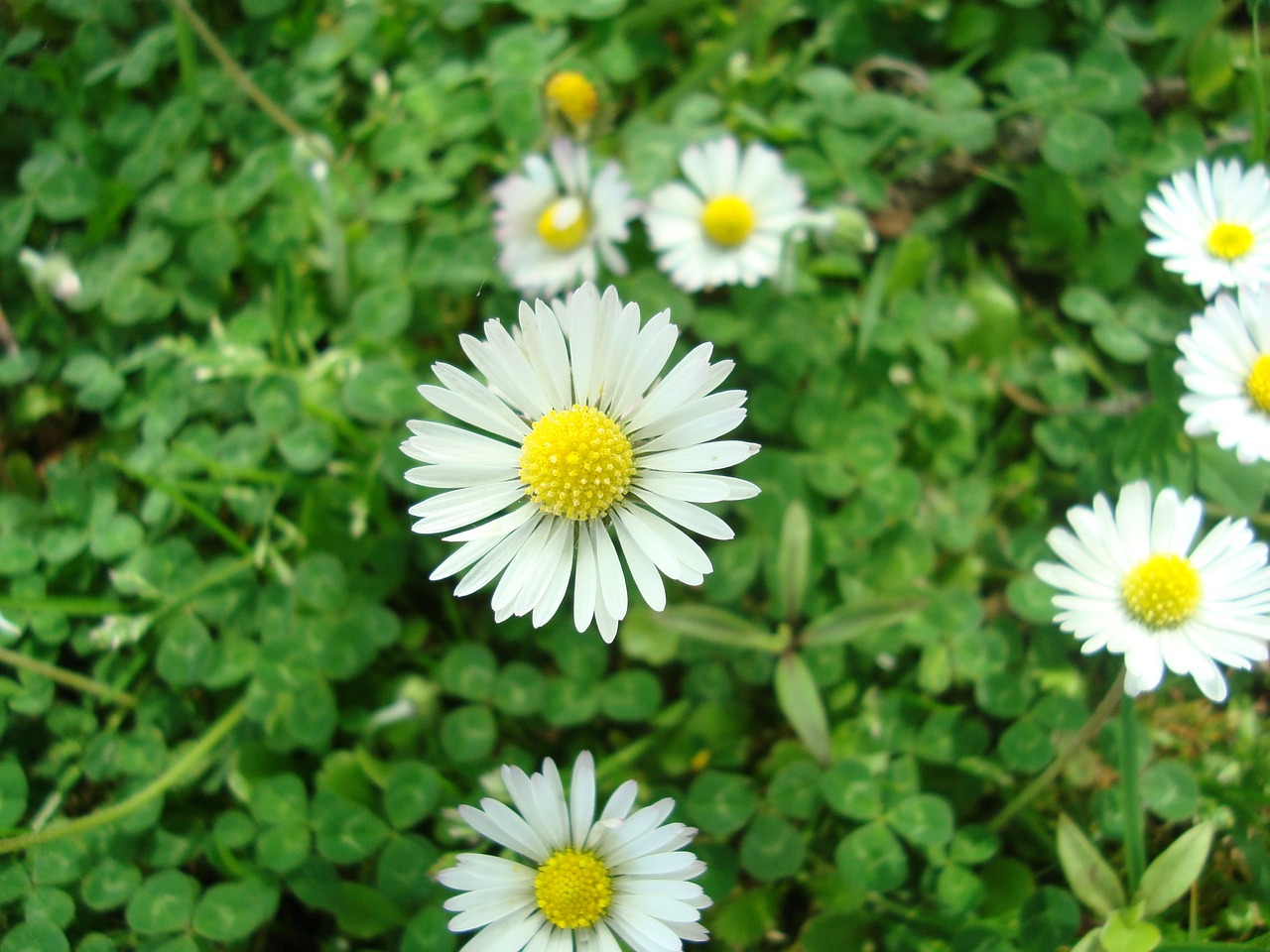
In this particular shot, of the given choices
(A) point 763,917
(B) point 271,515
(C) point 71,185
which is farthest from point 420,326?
(A) point 763,917

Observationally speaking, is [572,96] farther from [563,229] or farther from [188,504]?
[188,504]

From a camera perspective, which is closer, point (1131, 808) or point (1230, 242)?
point (1131, 808)

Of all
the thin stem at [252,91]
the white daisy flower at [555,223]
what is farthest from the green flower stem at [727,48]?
the thin stem at [252,91]

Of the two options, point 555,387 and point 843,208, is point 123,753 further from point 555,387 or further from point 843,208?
point 843,208

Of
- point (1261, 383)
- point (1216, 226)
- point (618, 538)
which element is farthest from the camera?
point (1216, 226)

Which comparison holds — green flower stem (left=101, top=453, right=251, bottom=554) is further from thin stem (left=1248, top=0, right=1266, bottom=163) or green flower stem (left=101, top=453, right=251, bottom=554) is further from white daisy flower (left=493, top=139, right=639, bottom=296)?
thin stem (left=1248, top=0, right=1266, bottom=163)

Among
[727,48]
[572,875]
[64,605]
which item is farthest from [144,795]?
[727,48]
